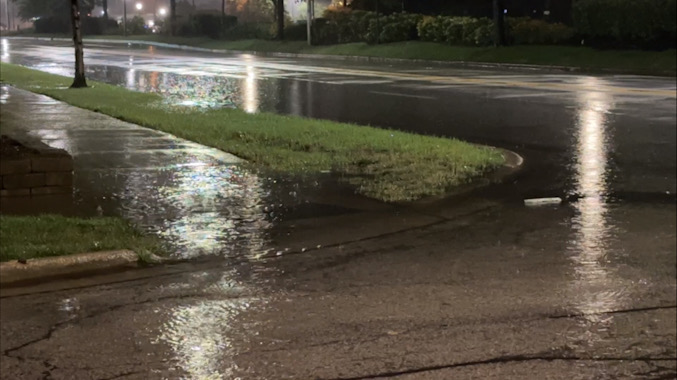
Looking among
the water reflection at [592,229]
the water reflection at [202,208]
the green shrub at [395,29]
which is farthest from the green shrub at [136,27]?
the water reflection at [202,208]

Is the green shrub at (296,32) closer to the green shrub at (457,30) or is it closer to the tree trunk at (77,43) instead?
the green shrub at (457,30)

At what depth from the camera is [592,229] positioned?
8.38 metres

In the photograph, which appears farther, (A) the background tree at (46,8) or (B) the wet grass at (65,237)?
(A) the background tree at (46,8)

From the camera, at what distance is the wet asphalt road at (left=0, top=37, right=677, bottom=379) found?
16.6 feet

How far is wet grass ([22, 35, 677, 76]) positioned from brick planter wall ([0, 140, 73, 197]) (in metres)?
25.2

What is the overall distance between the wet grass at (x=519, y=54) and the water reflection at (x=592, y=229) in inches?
675

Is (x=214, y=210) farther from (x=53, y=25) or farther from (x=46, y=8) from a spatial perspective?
(x=46, y=8)

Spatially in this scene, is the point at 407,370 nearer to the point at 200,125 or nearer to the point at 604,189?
the point at 604,189

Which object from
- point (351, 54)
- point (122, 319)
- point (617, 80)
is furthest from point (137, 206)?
point (351, 54)

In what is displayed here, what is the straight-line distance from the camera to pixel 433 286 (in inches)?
257

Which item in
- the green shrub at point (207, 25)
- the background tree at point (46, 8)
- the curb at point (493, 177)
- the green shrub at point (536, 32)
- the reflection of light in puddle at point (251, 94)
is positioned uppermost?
the background tree at point (46, 8)

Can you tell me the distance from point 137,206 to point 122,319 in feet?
11.4

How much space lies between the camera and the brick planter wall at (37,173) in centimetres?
917

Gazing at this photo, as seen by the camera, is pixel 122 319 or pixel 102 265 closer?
pixel 122 319
